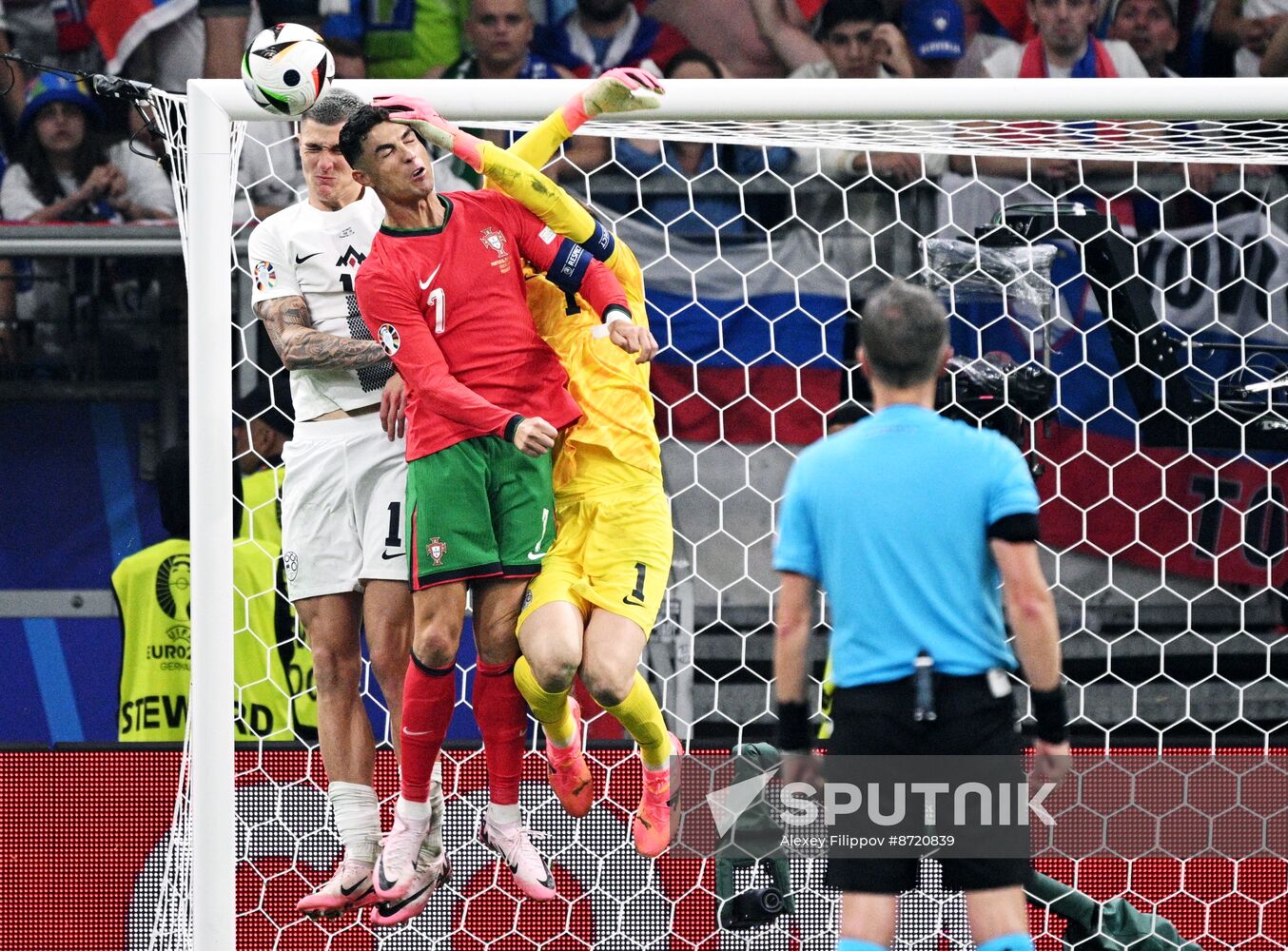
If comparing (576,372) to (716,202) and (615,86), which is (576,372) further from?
(716,202)

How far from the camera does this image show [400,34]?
649cm

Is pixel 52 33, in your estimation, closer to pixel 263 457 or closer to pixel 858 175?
pixel 263 457

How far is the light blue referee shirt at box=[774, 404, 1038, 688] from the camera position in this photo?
2811 mm

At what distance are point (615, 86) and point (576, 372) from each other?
0.73m

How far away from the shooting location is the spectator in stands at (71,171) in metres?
6.16

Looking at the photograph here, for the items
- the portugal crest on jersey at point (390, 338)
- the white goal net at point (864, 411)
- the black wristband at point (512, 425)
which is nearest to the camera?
the black wristband at point (512, 425)

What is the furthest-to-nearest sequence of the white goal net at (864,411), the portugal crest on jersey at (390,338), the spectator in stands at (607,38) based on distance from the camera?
the spectator in stands at (607,38) → the white goal net at (864,411) → the portugal crest on jersey at (390,338)

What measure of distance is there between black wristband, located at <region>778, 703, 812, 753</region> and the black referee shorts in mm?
74

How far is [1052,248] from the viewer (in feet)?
16.4

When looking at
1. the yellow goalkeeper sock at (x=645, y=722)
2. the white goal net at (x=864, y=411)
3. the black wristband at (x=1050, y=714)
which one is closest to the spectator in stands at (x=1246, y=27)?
the white goal net at (x=864, y=411)

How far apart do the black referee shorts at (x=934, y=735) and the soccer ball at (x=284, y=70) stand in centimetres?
192

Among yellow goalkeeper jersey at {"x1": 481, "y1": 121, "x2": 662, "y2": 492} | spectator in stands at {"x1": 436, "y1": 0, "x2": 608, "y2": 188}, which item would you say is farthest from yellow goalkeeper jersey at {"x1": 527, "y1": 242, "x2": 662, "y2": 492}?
spectator in stands at {"x1": 436, "y1": 0, "x2": 608, "y2": 188}

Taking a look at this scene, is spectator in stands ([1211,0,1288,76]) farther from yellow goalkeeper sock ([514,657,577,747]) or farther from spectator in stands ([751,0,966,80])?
yellow goalkeeper sock ([514,657,577,747])

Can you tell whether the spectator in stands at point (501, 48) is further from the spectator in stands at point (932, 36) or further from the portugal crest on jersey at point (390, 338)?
the portugal crest on jersey at point (390, 338)
